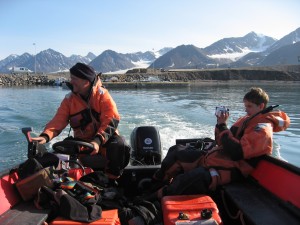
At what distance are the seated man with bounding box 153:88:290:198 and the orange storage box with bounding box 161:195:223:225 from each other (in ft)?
0.75

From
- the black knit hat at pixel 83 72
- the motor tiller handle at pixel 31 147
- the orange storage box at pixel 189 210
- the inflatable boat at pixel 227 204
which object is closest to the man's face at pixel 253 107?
the inflatable boat at pixel 227 204

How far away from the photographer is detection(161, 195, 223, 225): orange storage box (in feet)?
8.91

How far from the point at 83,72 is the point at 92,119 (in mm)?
581

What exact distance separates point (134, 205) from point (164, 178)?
2.36 ft

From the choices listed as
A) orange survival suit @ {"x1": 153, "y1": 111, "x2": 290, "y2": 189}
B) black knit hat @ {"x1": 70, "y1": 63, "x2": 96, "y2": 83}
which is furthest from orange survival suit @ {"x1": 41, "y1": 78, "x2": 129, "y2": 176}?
orange survival suit @ {"x1": 153, "y1": 111, "x2": 290, "y2": 189}

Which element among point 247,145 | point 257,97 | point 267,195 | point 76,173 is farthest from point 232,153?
point 76,173

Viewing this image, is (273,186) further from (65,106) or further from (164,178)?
(65,106)

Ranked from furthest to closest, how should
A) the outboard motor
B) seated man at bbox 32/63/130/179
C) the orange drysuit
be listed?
the outboard motor < the orange drysuit < seated man at bbox 32/63/130/179

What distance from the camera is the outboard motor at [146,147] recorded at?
5.10 m

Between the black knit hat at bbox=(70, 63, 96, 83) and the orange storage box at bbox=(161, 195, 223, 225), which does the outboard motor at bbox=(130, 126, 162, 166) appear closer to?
the black knit hat at bbox=(70, 63, 96, 83)

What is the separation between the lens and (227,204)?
3438mm

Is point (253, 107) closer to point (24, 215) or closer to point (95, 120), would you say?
point (95, 120)

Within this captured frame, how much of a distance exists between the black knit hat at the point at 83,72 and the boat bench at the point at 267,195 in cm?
199

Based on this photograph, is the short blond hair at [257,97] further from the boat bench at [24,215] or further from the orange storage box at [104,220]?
the boat bench at [24,215]
